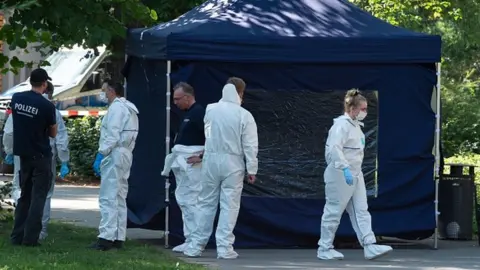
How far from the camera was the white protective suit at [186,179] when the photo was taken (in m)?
12.5

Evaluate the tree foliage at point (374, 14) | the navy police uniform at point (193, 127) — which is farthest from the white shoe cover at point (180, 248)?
the tree foliage at point (374, 14)

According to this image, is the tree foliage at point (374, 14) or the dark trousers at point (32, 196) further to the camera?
the tree foliage at point (374, 14)

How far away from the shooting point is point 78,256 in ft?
37.8

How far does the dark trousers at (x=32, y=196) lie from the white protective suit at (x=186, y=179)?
127cm

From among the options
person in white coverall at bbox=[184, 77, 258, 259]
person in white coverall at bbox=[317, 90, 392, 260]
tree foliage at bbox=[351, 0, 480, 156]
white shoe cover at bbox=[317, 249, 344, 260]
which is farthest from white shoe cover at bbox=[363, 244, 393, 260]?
tree foliage at bbox=[351, 0, 480, 156]

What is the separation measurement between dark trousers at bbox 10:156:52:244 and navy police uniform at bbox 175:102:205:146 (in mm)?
1445

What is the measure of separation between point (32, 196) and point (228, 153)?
2.12 meters

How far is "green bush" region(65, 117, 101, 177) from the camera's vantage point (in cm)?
2431

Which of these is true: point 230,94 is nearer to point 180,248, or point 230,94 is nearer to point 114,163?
point 114,163

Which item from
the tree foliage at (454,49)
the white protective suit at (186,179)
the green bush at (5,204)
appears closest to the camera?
the white protective suit at (186,179)

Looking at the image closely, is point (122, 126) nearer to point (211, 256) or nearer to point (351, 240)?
point (211, 256)

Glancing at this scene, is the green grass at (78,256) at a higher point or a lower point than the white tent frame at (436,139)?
lower

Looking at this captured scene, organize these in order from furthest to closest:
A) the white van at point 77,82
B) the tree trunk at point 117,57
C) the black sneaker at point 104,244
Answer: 1. the white van at point 77,82
2. the tree trunk at point 117,57
3. the black sneaker at point 104,244

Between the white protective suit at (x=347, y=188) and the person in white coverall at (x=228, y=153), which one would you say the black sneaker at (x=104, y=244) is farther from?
the white protective suit at (x=347, y=188)
